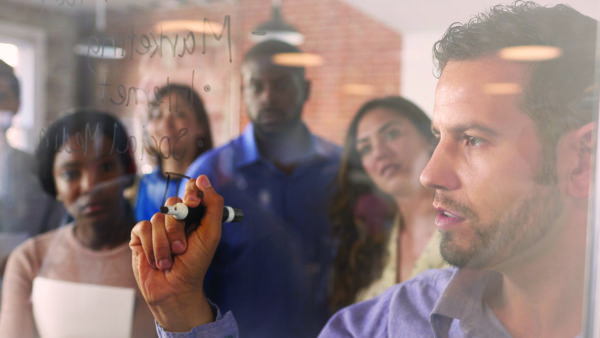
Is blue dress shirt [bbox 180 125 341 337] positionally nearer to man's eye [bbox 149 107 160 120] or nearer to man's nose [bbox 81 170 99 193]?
man's eye [bbox 149 107 160 120]

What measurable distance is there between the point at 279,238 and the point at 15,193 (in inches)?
31.8

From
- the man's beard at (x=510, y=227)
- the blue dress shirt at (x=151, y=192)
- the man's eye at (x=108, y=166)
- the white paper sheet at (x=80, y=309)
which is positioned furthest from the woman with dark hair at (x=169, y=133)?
the man's beard at (x=510, y=227)

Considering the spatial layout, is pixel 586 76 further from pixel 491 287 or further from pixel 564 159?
pixel 491 287

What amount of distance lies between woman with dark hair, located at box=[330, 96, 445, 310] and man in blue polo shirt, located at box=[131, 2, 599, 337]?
0.16 metres

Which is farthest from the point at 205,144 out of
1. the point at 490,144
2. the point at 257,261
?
the point at 490,144

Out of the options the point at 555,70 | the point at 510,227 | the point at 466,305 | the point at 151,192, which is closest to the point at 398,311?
the point at 466,305

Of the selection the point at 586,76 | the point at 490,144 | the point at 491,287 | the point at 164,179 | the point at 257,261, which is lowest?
the point at 257,261

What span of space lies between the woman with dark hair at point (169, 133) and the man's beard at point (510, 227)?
64 cm

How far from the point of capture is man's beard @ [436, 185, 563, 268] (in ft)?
2.76

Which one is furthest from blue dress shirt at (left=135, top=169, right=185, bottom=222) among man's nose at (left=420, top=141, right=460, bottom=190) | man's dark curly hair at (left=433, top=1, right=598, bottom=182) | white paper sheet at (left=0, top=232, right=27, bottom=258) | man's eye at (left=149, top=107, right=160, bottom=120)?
man's dark curly hair at (left=433, top=1, right=598, bottom=182)

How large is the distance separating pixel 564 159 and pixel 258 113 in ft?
2.75

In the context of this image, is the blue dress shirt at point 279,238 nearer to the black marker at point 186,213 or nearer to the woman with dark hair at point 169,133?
the woman with dark hair at point 169,133

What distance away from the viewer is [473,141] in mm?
865

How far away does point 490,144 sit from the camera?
0.86 meters
